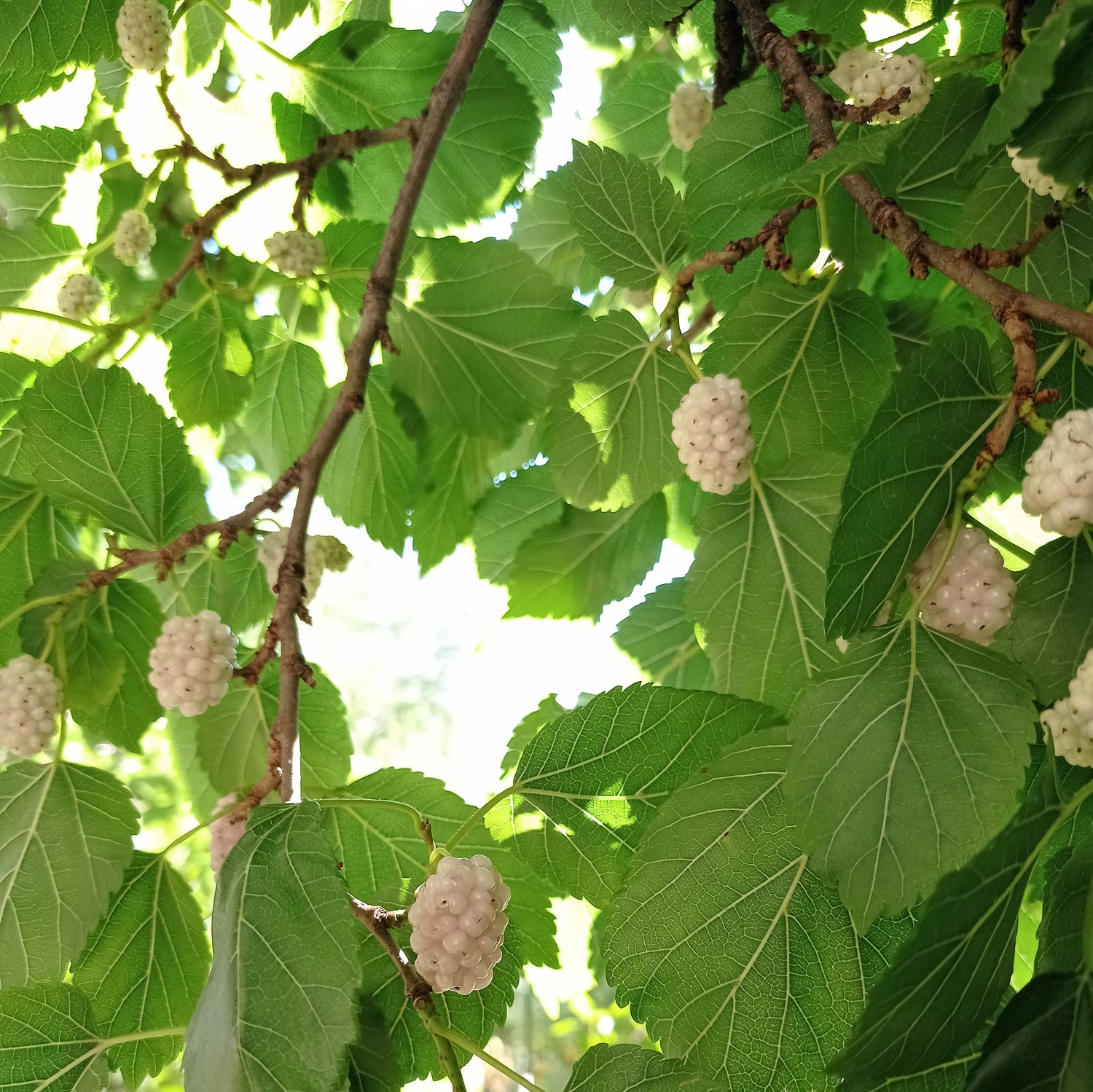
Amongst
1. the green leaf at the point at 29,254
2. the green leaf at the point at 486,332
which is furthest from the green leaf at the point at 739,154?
the green leaf at the point at 29,254

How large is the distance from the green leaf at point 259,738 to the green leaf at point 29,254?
354mm

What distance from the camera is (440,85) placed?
542 millimetres

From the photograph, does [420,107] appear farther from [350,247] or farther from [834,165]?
[834,165]

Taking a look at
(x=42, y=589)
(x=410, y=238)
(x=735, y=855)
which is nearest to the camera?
(x=735, y=855)

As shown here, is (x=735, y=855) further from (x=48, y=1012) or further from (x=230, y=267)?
(x=230, y=267)

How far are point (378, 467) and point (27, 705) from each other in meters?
0.30

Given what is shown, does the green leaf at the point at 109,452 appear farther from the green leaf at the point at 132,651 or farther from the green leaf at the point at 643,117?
the green leaf at the point at 643,117

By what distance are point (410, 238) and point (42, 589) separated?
321mm

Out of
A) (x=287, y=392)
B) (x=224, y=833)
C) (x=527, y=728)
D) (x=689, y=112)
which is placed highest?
(x=689, y=112)

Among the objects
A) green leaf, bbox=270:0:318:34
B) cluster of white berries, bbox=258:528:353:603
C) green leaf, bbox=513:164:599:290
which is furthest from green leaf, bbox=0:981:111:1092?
green leaf, bbox=513:164:599:290

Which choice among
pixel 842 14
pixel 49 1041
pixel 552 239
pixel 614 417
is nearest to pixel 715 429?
pixel 614 417

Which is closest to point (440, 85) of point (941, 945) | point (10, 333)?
point (10, 333)

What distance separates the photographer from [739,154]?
20.2 inches

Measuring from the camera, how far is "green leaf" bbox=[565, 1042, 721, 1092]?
13.2 inches
